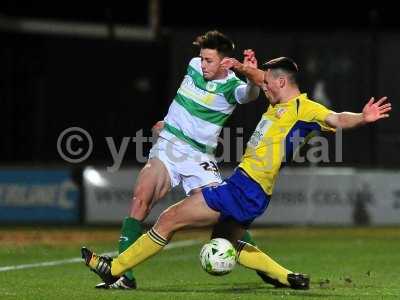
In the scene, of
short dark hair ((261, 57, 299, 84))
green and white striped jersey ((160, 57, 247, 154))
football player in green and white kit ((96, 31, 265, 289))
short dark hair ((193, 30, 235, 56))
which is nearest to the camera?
short dark hair ((261, 57, 299, 84))

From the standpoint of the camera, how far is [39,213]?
21625 millimetres

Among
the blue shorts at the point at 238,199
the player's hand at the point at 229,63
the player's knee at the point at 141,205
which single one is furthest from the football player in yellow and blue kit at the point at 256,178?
the player's knee at the point at 141,205

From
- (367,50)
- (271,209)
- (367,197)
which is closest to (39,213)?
(271,209)

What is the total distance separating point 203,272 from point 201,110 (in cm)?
216

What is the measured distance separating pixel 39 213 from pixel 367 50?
7.90m

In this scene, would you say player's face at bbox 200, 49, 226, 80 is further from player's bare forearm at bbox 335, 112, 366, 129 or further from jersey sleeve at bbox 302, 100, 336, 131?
player's bare forearm at bbox 335, 112, 366, 129

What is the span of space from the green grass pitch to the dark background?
355cm

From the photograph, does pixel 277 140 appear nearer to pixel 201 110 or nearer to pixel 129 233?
pixel 201 110

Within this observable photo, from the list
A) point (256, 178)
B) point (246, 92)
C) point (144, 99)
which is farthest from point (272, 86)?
point (144, 99)

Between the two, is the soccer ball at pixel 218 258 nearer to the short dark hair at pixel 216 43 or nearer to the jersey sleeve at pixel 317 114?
the jersey sleeve at pixel 317 114

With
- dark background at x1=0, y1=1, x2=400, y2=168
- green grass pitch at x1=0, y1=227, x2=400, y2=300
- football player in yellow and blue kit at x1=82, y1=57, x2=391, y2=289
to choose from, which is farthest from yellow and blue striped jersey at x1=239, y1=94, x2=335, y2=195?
dark background at x1=0, y1=1, x2=400, y2=168

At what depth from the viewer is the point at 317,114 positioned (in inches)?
370

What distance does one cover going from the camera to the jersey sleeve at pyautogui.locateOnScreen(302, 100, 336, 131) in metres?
9.36

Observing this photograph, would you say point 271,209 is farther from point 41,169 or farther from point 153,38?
point 153,38
